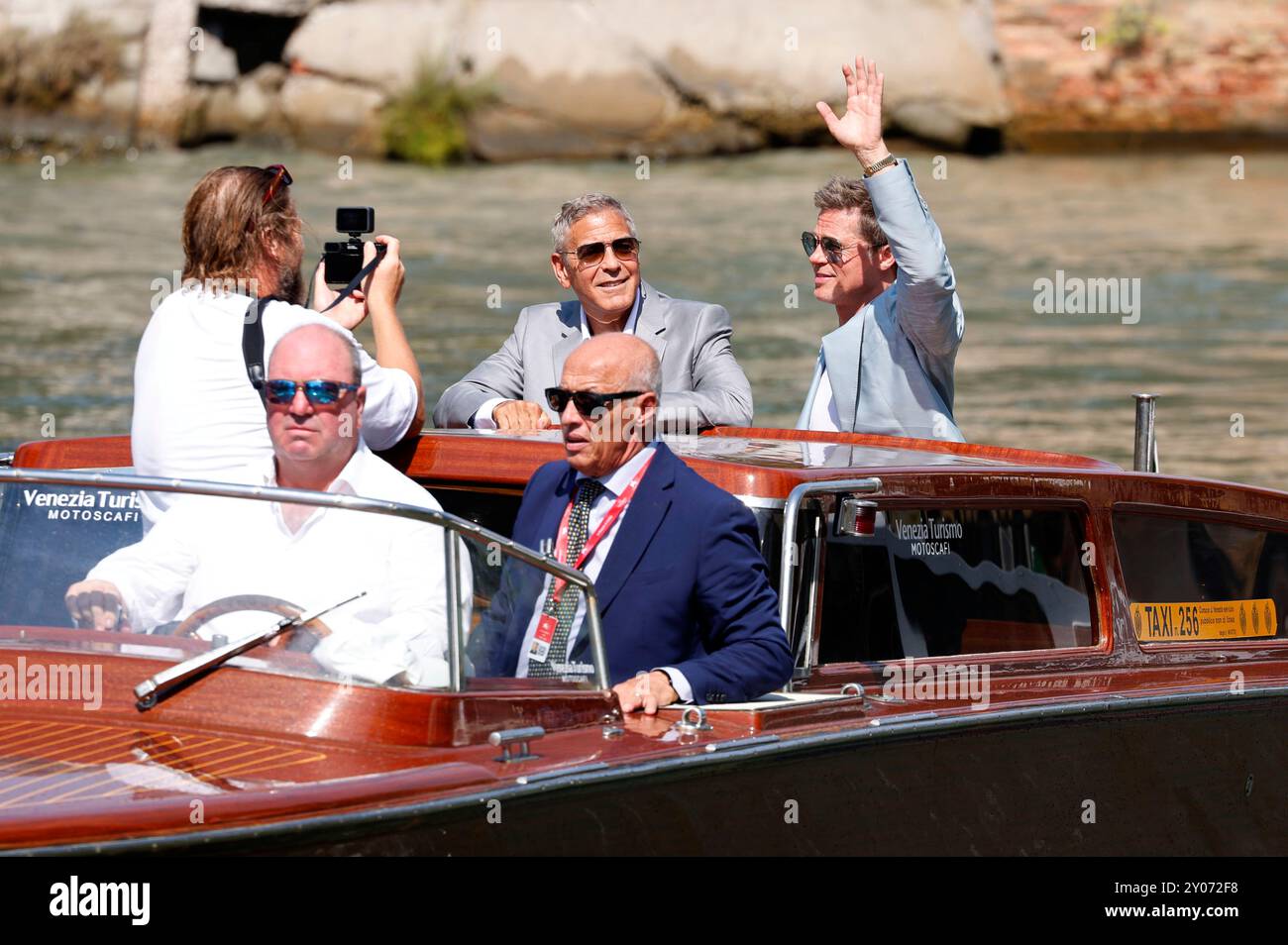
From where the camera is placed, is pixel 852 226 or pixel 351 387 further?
pixel 852 226

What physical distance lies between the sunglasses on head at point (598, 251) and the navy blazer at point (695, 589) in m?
1.51

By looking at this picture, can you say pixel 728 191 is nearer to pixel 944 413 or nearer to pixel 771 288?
pixel 771 288

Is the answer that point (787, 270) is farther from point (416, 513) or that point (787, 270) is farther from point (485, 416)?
point (416, 513)

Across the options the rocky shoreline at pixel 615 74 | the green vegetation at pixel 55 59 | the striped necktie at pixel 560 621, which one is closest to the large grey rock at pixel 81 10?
the rocky shoreline at pixel 615 74

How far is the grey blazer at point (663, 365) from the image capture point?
5.62 meters

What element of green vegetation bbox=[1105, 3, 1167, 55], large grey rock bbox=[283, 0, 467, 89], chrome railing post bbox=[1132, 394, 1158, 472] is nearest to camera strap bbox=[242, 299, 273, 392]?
chrome railing post bbox=[1132, 394, 1158, 472]

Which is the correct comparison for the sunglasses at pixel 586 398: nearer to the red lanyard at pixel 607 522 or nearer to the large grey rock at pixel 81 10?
the red lanyard at pixel 607 522

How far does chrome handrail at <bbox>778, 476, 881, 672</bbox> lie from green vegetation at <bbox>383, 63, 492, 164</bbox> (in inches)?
812
